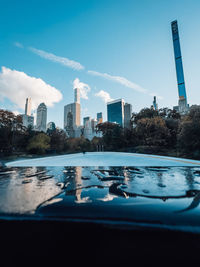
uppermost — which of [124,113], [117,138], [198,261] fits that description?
[124,113]

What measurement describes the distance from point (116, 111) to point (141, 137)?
84.5 metres

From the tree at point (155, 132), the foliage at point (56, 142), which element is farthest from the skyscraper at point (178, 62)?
the foliage at point (56, 142)

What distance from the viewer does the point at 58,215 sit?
1.04m

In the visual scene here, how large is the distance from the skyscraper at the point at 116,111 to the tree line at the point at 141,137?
73.0m

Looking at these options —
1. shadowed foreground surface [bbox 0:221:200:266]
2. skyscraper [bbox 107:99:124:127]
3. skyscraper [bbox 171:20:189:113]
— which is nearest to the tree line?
shadowed foreground surface [bbox 0:221:200:266]

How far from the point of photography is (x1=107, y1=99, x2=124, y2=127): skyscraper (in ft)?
304

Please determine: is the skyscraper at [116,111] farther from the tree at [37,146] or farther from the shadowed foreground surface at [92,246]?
the shadowed foreground surface at [92,246]

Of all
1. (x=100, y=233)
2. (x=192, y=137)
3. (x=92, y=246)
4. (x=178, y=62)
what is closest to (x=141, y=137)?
(x=192, y=137)

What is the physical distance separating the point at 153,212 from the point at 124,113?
307 ft

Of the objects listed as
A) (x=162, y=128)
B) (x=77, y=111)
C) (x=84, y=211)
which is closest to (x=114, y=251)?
(x=84, y=211)

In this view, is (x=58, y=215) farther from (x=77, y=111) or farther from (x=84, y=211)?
(x=77, y=111)

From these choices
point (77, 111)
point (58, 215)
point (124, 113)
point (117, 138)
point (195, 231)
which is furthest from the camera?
point (77, 111)

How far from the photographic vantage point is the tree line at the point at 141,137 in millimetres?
8227

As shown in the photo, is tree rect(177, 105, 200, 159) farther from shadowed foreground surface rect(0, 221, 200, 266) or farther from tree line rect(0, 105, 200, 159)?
shadowed foreground surface rect(0, 221, 200, 266)
